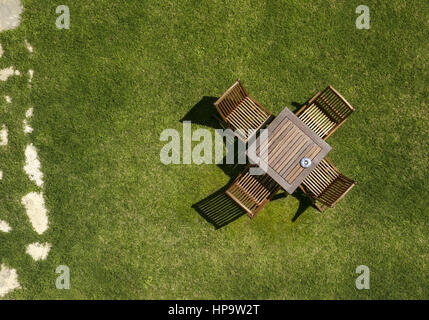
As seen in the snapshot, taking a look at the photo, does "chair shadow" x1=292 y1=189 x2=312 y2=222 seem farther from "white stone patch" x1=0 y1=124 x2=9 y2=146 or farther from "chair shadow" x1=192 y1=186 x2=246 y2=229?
"white stone patch" x1=0 y1=124 x2=9 y2=146

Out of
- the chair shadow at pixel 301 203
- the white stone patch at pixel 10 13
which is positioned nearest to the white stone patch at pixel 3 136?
the white stone patch at pixel 10 13

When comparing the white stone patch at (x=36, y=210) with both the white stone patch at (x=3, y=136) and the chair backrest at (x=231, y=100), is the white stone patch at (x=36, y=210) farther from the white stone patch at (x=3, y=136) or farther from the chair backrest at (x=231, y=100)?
the chair backrest at (x=231, y=100)

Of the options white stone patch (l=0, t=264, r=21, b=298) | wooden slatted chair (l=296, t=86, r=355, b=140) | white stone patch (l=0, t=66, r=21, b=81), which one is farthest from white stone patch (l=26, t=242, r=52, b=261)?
wooden slatted chair (l=296, t=86, r=355, b=140)

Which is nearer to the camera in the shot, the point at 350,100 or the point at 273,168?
the point at 273,168
